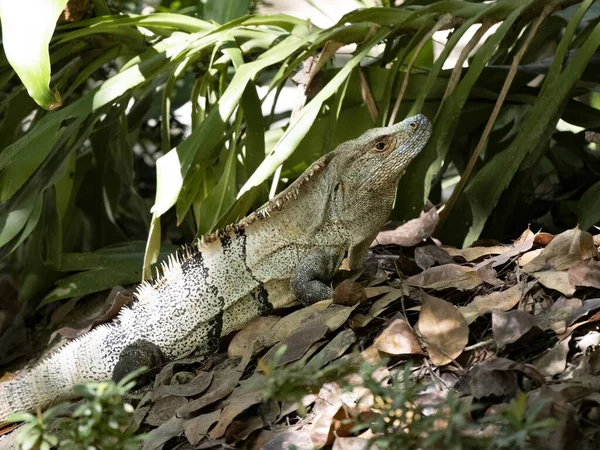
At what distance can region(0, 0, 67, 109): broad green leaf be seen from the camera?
313cm

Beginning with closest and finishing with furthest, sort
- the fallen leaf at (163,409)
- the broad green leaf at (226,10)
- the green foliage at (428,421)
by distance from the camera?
the green foliage at (428,421)
the fallen leaf at (163,409)
the broad green leaf at (226,10)

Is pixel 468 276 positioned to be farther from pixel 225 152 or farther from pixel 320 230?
pixel 225 152

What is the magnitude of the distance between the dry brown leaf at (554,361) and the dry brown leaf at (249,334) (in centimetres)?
121

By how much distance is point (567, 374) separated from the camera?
92.4 inches

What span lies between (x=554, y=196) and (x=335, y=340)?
2.09 meters

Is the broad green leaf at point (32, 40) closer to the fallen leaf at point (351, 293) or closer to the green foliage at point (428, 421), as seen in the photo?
the fallen leaf at point (351, 293)

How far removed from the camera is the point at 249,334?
3385 millimetres

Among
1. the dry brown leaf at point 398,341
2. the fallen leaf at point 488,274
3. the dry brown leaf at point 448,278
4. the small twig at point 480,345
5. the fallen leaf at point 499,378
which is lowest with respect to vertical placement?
the dry brown leaf at point 448,278

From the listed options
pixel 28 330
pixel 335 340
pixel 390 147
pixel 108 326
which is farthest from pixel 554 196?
pixel 28 330

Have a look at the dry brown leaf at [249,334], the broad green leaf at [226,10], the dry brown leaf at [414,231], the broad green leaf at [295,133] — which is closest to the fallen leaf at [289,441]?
the dry brown leaf at [249,334]

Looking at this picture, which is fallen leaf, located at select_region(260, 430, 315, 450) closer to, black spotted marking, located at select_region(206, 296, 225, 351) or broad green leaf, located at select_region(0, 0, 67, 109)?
black spotted marking, located at select_region(206, 296, 225, 351)

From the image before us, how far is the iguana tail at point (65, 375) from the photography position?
11.7 feet

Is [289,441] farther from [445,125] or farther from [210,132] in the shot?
[445,125]

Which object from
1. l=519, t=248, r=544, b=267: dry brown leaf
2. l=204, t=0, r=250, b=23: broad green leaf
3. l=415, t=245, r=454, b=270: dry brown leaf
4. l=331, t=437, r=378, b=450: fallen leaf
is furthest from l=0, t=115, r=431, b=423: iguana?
l=204, t=0, r=250, b=23: broad green leaf
